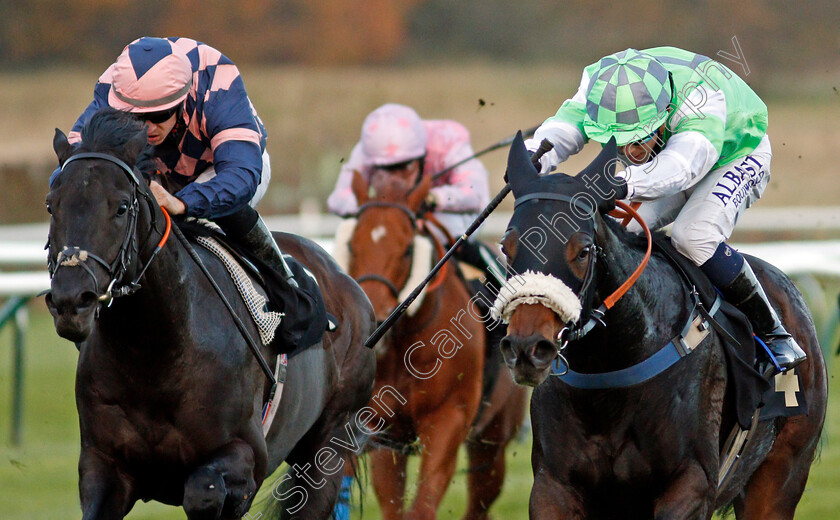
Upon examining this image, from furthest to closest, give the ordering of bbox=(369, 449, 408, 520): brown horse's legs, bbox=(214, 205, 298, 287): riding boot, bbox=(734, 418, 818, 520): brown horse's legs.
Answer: bbox=(369, 449, 408, 520): brown horse's legs
bbox=(734, 418, 818, 520): brown horse's legs
bbox=(214, 205, 298, 287): riding boot

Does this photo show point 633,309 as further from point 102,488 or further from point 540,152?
point 102,488

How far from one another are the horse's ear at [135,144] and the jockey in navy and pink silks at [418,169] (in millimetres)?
2954

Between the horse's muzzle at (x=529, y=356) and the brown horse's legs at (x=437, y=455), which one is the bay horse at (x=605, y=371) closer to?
the horse's muzzle at (x=529, y=356)

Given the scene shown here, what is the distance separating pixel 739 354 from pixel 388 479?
2204 mm

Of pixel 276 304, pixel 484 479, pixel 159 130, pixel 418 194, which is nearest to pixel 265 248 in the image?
pixel 276 304

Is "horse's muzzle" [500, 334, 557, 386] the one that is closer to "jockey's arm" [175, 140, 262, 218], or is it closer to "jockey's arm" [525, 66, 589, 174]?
"jockey's arm" [525, 66, 589, 174]

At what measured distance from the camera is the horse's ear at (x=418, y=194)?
6.04m

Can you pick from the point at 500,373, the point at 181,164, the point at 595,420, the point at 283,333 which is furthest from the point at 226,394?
the point at 500,373

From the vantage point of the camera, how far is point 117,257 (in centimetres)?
304

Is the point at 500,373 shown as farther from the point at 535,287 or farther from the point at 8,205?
the point at 8,205

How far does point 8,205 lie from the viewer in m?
16.5

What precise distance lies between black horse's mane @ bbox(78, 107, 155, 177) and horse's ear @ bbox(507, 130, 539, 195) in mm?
973

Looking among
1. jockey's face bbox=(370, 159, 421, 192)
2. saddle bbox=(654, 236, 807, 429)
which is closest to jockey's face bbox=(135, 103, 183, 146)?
saddle bbox=(654, 236, 807, 429)

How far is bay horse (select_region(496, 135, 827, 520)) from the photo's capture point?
3.05m
